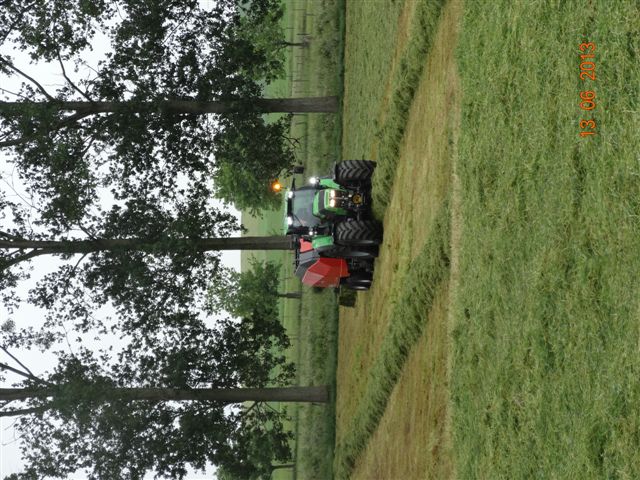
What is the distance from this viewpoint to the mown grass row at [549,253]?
699 centimetres

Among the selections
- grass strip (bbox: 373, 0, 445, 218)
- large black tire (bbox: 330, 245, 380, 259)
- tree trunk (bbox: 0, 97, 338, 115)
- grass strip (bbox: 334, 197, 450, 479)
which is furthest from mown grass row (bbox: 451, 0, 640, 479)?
tree trunk (bbox: 0, 97, 338, 115)

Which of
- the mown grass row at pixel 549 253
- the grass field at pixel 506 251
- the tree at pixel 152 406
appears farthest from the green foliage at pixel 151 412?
the mown grass row at pixel 549 253

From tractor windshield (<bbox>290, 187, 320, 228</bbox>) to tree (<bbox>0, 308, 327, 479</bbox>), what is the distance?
185 inches

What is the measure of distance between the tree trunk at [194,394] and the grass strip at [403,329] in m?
4.43

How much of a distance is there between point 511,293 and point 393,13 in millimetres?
11929

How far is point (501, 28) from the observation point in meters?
10.4

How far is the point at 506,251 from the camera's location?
9.51 m

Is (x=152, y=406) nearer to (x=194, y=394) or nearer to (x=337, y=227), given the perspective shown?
(x=194, y=394)

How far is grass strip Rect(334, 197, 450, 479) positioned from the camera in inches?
491

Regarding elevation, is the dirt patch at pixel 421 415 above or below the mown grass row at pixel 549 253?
below

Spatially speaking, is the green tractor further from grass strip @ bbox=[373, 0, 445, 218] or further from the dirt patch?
the dirt patch

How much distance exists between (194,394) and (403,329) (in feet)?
31.6
